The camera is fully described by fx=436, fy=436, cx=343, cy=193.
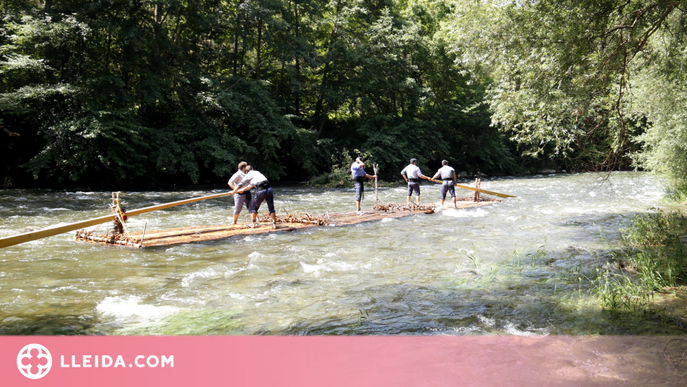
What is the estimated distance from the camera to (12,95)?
19141 millimetres

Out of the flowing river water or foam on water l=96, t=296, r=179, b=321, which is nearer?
the flowing river water

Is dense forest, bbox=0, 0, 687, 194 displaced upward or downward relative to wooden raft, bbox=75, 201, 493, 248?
upward

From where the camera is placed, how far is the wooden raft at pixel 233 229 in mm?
10289

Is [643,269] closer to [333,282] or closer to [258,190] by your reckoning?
[333,282]

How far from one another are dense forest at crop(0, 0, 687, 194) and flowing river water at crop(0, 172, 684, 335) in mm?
2765

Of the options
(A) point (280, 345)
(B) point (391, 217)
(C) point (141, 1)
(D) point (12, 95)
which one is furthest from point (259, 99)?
(A) point (280, 345)

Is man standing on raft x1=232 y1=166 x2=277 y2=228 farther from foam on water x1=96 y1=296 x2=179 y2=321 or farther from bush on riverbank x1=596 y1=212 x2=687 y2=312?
bush on riverbank x1=596 y1=212 x2=687 y2=312

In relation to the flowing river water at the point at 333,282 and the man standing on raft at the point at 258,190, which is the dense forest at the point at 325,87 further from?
the man standing on raft at the point at 258,190

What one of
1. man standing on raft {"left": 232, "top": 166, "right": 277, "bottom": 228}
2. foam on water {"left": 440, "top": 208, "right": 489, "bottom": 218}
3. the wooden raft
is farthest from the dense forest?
man standing on raft {"left": 232, "top": 166, "right": 277, "bottom": 228}

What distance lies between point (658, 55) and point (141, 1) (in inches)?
886

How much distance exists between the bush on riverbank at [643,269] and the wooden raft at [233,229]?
690cm

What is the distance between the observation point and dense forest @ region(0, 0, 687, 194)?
31.5 feet

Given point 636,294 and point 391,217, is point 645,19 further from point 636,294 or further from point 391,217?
point 391,217

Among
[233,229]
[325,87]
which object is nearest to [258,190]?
[233,229]
